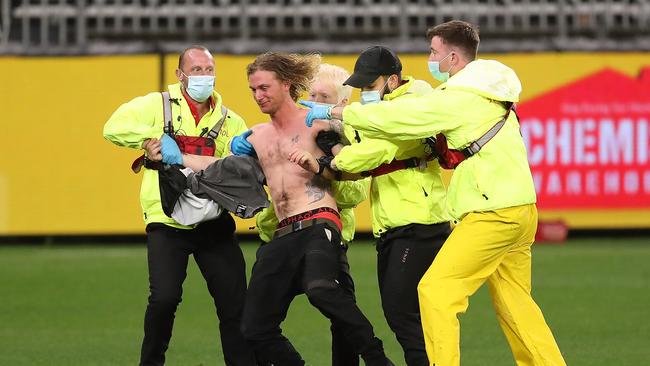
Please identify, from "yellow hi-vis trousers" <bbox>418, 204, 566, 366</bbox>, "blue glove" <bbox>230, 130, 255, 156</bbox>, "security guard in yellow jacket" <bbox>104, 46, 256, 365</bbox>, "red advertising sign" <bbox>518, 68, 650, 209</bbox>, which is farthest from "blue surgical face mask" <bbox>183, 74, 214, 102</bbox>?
"red advertising sign" <bbox>518, 68, 650, 209</bbox>

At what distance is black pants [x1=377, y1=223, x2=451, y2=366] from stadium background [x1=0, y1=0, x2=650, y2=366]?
5.26 meters

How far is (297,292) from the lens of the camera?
315 inches

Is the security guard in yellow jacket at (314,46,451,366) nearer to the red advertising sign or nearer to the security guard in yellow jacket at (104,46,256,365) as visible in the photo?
the security guard in yellow jacket at (104,46,256,365)

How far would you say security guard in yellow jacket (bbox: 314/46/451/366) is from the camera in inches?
307

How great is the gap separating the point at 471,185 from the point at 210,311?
5516 millimetres

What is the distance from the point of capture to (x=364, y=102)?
8008 mm

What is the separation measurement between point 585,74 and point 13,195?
793 cm

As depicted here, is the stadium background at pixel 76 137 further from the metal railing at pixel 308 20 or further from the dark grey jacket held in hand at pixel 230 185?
the dark grey jacket held in hand at pixel 230 185

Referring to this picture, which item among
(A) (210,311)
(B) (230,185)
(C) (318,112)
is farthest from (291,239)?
(A) (210,311)

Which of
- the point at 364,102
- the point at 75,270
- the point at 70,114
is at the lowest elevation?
the point at 75,270

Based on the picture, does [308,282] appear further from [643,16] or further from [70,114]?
[643,16]

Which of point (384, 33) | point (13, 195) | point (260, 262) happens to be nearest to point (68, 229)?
point (13, 195)

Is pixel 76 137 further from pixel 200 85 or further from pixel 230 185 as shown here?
pixel 230 185

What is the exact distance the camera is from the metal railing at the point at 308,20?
62.5ft
